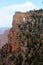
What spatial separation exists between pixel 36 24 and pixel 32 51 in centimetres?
685

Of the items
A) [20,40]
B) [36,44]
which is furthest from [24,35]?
[36,44]

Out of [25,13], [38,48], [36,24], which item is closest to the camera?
[38,48]

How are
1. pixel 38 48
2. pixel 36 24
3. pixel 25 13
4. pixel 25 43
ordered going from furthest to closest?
pixel 25 13 < pixel 36 24 < pixel 25 43 < pixel 38 48

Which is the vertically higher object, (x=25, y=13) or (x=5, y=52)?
(x=25, y=13)

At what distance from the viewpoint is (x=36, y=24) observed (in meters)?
Answer: 47.0

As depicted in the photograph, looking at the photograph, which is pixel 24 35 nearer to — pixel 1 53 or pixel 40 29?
pixel 40 29

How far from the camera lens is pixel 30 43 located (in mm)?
42500

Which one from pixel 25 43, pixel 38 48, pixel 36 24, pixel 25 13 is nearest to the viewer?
pixel 38 48

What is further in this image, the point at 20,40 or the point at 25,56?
the point at 20,40

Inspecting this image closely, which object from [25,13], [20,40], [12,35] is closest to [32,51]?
[20,40]

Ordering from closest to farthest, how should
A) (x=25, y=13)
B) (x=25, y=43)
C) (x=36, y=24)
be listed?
1. (x=25, y=43)
2. (x=36, y=24)
3. (x=25, y=13)

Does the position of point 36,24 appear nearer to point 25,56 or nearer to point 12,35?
point 12,35

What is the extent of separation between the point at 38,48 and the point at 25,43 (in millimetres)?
3469

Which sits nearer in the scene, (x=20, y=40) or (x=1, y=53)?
(x=20, y=40)
